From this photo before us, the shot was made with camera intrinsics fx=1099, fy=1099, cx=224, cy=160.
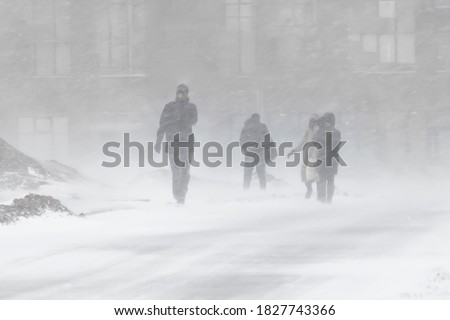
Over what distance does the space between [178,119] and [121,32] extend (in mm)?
19045

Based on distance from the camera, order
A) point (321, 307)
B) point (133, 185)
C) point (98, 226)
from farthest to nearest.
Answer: point (133, 185) < point (98, 226) < point (321, 307)

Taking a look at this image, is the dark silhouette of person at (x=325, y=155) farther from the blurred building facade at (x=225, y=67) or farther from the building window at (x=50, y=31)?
the building window at (x=50, y=31)

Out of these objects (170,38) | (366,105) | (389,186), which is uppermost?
(170,38)

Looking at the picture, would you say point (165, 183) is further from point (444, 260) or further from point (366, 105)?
point (444, 260)

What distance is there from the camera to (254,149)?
21.9 metres

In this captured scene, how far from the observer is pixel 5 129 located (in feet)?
113

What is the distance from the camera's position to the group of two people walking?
15750 millimetres

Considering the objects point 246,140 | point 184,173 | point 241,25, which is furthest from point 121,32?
point 184,173

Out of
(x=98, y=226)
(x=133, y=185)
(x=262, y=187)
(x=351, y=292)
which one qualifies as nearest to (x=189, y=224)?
(x=98, y=226)

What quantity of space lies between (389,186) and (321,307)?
2536 centimetres

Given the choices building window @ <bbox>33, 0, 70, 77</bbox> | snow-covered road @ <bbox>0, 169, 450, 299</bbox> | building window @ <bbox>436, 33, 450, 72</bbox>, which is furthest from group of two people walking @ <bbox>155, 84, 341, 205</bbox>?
building window @ <bbox>33, 0, 70, 77</bbox>

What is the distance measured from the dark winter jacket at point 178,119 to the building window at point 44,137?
60.1 feet

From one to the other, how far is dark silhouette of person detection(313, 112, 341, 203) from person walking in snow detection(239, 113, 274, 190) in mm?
3563
